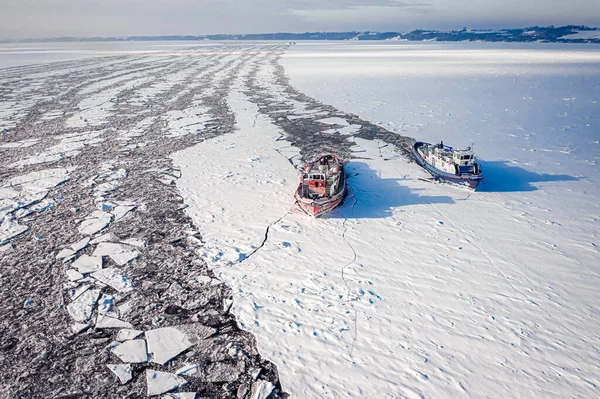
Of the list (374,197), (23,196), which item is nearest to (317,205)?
(374,197)

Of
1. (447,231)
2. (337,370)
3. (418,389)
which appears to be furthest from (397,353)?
(447,231)

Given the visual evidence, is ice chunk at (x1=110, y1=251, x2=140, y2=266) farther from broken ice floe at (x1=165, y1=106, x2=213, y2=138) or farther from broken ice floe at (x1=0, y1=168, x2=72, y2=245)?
broken ice floe at (x1=165, y1=106, x2=213, y2=138)

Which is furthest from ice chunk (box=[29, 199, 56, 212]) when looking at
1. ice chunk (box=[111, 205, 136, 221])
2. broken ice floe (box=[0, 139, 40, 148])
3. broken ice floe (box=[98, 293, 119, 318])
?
broken ice floe (box=[0, 139, 40, 148])

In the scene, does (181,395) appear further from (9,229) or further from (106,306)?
(9,229)

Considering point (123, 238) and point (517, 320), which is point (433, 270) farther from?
point (123, 238)

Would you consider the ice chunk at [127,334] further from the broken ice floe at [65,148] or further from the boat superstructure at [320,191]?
the broken ice floe at [65,148]
